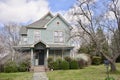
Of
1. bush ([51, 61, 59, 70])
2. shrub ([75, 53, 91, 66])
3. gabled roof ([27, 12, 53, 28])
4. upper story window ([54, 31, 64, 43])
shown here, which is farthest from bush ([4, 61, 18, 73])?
shrub ([75, 53, 91, 66])


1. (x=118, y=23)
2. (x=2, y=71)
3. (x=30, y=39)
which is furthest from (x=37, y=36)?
(x=118, y=23)

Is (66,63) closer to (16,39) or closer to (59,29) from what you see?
(59,29)

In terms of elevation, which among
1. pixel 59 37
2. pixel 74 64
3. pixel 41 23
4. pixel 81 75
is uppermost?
pixel 41 23

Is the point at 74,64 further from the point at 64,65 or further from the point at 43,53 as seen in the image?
the point at 43,53

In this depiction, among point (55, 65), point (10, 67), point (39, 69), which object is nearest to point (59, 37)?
point (55, 65)

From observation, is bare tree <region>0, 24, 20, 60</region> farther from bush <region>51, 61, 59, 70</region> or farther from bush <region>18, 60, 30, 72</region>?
bush <region>51, 61, 59, 70</region>

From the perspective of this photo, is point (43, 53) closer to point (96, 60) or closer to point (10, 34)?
point (96, 60)

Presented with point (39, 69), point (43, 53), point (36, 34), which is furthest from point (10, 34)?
point (39, 69)

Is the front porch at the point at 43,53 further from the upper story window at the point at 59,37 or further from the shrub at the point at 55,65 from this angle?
the shrub at the point at 55,65

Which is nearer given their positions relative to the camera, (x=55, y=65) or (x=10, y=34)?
(x=55, y=65)

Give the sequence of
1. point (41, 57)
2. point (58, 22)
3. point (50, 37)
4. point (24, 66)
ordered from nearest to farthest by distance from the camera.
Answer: point (24, 66) < point (41, 57) < point (50, 37) < point (58, 22)

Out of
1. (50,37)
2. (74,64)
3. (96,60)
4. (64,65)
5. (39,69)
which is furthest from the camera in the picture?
(96,60)

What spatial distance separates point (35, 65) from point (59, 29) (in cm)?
694

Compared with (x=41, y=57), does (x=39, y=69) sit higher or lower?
lower
